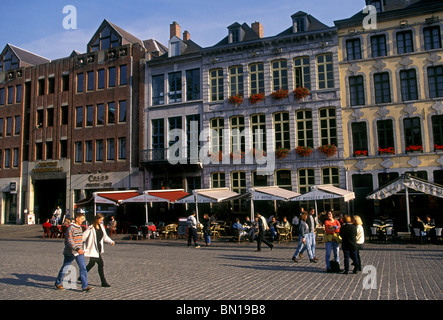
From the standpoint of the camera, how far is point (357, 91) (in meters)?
24.3

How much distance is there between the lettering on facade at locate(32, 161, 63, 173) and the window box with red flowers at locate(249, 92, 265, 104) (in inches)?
678

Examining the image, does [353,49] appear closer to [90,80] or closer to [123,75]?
[123,75]

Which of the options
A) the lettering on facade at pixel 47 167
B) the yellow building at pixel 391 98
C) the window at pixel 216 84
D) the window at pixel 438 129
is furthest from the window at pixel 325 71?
the lettering on facade at pixel 47 167

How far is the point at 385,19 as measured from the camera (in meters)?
23.7

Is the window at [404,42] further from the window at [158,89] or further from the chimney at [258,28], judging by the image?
the window at [158,89]

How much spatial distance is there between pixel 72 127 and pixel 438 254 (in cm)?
2832

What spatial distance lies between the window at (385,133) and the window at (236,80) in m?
9.22

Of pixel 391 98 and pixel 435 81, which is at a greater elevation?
pixel 435 81

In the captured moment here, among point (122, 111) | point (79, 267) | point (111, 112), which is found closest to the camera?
point (79, 267)

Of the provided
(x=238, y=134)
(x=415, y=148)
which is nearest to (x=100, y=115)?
(x=238, y=134)

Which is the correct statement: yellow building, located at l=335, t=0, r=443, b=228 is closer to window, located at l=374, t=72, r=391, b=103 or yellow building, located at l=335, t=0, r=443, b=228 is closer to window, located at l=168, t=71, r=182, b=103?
window, located at l=374, t=72, r=391, b=103

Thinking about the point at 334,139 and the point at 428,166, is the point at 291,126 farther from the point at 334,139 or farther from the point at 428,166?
the point at 428,166

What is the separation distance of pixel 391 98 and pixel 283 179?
8.11 metres

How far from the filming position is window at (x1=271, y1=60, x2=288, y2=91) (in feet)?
85.3
